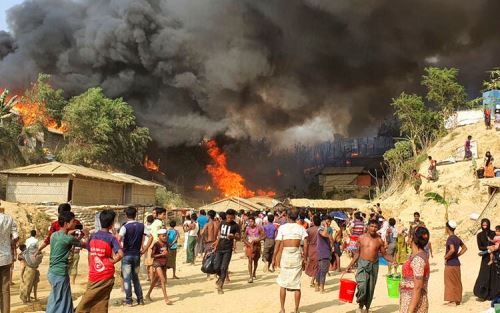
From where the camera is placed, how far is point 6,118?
32.0 metres

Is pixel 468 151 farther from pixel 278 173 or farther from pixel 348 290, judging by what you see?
pixel 278 173

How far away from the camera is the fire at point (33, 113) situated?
3589 cm

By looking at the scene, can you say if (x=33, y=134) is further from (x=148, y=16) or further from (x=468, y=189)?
(x=468, y=189)

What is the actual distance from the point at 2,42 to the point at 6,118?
81.8 feet

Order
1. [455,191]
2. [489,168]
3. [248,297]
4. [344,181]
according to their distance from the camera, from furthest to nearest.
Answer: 1. [344,181]
2. [455,191]
3. [489,168]
4. [248,297]

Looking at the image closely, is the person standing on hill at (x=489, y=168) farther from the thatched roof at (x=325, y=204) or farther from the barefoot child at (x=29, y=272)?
the barefoot child at (x=29, y=272)

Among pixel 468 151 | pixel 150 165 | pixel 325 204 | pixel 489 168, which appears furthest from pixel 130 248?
pixel 150 165

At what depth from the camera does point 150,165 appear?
172ft

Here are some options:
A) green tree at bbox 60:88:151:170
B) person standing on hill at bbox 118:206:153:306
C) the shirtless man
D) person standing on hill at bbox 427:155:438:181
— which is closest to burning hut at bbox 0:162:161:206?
green tree at bbox 60:88:151:170

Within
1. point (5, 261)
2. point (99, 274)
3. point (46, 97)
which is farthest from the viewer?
point (46, 97)

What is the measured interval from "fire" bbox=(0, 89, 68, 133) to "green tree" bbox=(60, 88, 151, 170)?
5.61ft

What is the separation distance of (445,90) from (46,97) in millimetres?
36443

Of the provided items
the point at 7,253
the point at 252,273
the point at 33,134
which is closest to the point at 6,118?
the point at 33,134

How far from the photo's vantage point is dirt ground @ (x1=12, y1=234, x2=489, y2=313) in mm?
7988
